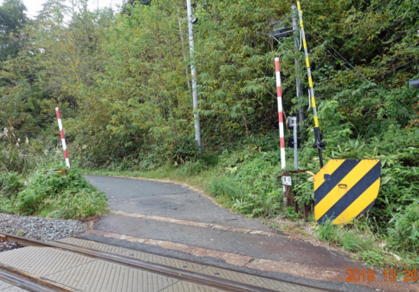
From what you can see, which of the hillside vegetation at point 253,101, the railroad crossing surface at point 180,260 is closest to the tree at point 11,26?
the hillside vegetation at point 253,101

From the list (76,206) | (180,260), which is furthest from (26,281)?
(76,206)

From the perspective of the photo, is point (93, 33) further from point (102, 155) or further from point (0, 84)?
point (0, 84)

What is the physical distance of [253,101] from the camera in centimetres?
931

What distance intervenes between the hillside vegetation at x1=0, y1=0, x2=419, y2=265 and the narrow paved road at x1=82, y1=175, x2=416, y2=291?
56 cm

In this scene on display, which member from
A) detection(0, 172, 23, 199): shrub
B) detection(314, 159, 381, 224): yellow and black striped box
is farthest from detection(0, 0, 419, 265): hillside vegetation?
detection(0, 172, 23, 199): shrub

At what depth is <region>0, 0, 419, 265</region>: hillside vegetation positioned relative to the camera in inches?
204

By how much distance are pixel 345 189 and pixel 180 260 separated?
2.35 m

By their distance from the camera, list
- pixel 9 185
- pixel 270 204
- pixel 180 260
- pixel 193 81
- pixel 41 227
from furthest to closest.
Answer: pixel 193 81, pixel 9 185, pixel 270 204, pixel 41 227, pixel 180 260

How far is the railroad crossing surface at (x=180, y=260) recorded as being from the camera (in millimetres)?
2945

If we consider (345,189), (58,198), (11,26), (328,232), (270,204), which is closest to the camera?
(328,232)

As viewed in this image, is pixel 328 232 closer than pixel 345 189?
Yes

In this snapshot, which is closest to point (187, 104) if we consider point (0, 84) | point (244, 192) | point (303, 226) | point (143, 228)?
point (244, 192)
